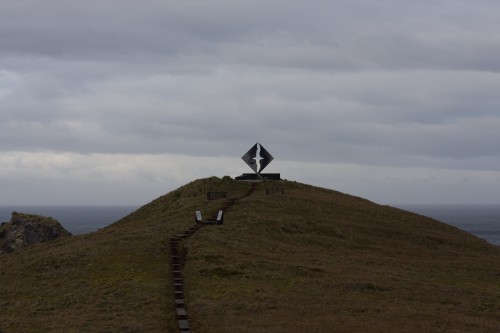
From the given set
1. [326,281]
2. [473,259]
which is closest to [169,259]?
[326,281]

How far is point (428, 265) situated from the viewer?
40.8 meters

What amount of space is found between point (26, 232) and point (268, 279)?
137 feet

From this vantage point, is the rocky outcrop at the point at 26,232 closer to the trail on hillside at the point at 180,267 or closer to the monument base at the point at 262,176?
the monument base at the point at 262,176

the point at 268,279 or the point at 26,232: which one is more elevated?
the point at 26,232

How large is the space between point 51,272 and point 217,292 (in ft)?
32.6

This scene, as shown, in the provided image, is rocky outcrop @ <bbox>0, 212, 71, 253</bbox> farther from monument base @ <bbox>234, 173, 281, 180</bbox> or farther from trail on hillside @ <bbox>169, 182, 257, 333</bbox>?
trail on hillside @ <bbox>169, 182, 257, 333</bbox>

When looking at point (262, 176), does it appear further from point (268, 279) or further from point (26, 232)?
point (268, 279)

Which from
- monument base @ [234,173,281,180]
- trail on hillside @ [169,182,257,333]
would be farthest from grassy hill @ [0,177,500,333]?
monument base @ [234,173,281,180]

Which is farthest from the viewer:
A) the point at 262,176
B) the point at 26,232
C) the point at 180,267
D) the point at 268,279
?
the point at 262,176

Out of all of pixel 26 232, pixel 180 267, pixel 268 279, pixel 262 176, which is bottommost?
pixel 268 279

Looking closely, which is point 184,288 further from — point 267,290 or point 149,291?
point 267,290

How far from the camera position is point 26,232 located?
66.3 metres

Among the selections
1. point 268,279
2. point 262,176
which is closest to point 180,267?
point 268,279

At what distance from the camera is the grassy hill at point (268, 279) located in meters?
25.3
